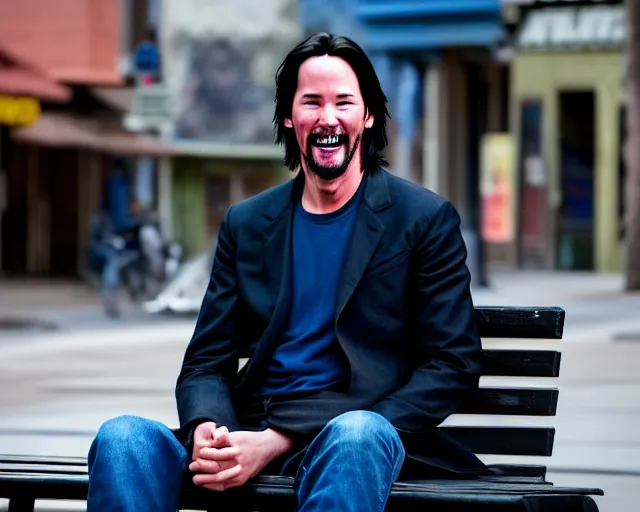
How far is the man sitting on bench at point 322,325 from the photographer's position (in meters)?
3.77

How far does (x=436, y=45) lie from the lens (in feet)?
89.8

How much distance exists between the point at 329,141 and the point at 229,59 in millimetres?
32483

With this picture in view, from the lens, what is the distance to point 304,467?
3762 mm

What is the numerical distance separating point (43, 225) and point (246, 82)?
6.02 metres

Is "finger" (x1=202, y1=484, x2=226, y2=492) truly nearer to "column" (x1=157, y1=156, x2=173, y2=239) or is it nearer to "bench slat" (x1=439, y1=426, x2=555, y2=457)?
"bench slat" (x1=439, y1=426, x2=555, y2=457)

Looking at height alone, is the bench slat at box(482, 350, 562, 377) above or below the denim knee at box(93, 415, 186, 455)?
above

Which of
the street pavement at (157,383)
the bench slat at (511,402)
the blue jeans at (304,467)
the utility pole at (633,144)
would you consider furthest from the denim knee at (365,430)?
the utility pole at (633,144)

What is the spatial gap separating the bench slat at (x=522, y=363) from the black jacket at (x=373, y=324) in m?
0.32

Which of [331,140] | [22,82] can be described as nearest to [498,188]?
[22,82]

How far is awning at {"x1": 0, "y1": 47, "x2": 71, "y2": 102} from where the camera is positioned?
23.3m

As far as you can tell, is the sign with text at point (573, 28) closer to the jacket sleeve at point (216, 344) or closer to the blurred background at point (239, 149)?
the blurred background at point (239, 149)

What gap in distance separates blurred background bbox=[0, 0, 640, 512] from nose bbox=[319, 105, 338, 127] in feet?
29.5

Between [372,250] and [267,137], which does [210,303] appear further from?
[267,137]

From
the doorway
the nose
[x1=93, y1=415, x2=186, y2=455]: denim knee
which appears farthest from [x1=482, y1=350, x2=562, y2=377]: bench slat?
the doorway
